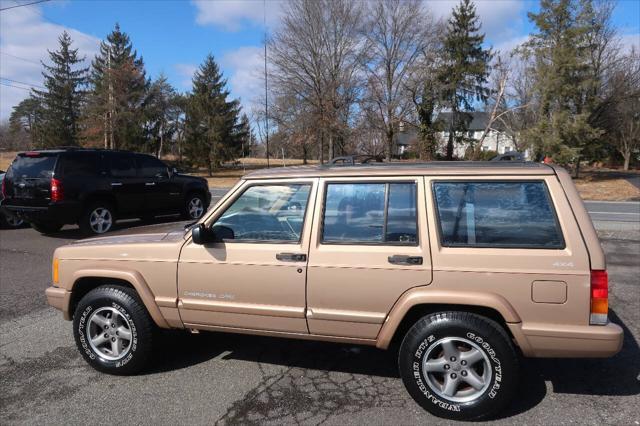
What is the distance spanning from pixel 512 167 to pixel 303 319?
1831mm

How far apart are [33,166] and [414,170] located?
897cm

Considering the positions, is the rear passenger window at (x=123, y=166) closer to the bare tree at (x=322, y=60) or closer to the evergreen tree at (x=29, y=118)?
the bare tree at (x=322, y=60)

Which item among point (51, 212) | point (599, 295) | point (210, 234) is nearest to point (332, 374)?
point (210, 234)

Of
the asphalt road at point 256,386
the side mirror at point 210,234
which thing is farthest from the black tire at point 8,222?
the side mirror at point 210,234

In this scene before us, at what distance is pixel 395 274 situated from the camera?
3.32 m

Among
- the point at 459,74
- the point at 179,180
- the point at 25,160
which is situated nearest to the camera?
the point at 25,160

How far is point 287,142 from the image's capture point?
127 feet

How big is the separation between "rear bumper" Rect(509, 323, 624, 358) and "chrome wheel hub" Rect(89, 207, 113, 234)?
9.18 meters

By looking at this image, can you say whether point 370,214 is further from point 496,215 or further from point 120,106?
point 120,106

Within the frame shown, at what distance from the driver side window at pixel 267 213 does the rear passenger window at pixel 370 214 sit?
9.3 inches

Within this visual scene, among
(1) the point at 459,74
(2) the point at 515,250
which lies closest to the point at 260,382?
(2) the point at 515,250

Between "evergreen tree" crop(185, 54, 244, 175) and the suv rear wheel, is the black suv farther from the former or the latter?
"evergreen tree" crop(185, 54, 244, 175)

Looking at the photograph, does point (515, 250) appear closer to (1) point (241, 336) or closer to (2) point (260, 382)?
(2) point (260, 382)

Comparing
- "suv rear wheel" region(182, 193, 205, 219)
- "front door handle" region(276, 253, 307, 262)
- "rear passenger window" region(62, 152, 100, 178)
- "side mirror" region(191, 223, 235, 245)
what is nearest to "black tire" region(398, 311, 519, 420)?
"front door handle" region(276, 253, 307, 262)
